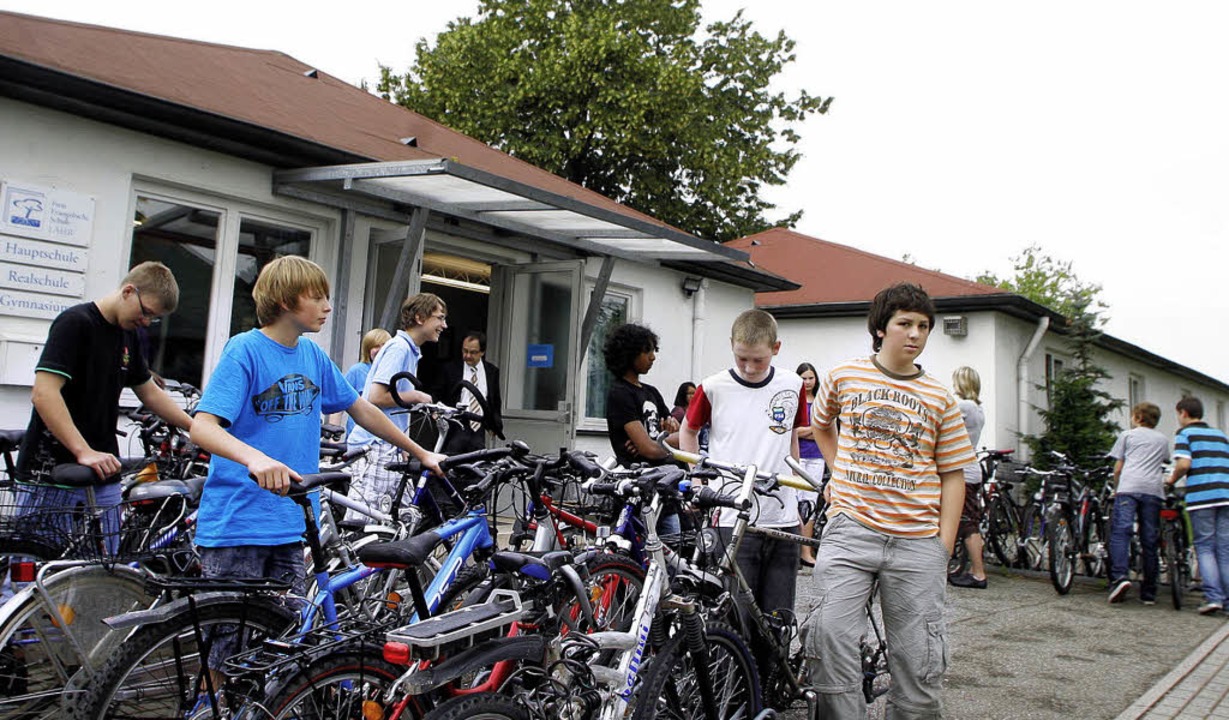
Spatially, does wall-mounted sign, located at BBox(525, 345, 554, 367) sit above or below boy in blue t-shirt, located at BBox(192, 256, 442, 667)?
above

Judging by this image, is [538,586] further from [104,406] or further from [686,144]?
[686,144]

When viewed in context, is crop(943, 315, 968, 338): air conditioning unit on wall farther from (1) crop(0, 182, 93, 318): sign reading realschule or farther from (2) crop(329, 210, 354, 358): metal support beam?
(1) crop(0, 182, 93, 318): sign reading realschule

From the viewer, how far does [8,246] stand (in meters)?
6.19

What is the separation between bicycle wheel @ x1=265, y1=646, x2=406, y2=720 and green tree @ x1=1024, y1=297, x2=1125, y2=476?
10694mm

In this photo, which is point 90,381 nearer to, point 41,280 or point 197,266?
point 41,280

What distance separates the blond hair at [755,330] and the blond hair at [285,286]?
6.08ft

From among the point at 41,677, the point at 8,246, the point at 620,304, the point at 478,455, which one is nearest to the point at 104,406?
the point at 41,677

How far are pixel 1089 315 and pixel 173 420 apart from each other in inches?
422

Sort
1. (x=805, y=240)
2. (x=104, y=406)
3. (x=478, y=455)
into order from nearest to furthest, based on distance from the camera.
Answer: (x=478, y=455), (x=104, y=406), (x=805, y=240)

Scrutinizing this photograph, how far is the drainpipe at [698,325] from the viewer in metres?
12.7

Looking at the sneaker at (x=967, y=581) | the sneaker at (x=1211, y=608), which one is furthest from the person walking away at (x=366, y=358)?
the sneaker at (x=1211, y=608)

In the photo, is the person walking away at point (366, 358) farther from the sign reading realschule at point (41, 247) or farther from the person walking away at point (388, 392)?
the sign reading realschule at point (41, 247)

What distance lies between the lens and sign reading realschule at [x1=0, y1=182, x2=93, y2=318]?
619 cm

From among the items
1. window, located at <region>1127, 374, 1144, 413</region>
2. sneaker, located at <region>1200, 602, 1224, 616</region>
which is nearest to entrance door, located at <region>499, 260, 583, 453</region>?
sneaker, located at <region>1200, 602, 1224, 616</region>
